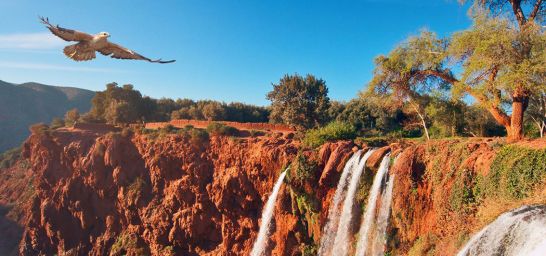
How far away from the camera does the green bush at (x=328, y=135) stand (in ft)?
79.5

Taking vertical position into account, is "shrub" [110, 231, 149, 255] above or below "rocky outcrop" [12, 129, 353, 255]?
below

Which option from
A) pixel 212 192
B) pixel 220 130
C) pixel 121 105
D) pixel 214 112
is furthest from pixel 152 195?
pixel 214 112

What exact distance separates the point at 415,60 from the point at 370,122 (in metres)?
29.0

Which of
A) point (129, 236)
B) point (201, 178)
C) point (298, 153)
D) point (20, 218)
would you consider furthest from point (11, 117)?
point (298, 153)

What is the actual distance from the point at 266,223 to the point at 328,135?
292 inches

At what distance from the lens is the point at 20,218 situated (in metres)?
45.3

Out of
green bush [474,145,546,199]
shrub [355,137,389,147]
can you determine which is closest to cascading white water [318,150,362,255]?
shrub [355,137,389,147]

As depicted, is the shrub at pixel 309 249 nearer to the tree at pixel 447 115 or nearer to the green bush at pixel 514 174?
the green bush at pixel 514 174

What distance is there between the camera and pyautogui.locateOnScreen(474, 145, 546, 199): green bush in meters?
11.6

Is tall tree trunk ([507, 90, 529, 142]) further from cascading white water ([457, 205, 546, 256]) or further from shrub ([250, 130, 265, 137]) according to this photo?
shrub ([250, 130, 265, 137])

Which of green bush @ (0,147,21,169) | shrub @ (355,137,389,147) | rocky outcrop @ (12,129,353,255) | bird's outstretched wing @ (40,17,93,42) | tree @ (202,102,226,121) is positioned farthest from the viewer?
green bush @ (0,147,21,169)

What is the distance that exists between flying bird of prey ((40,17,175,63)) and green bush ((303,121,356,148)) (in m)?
16.3

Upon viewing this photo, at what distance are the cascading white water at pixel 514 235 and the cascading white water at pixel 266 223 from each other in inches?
520

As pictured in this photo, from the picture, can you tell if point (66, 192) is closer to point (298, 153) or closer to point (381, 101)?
point (298, 153)
